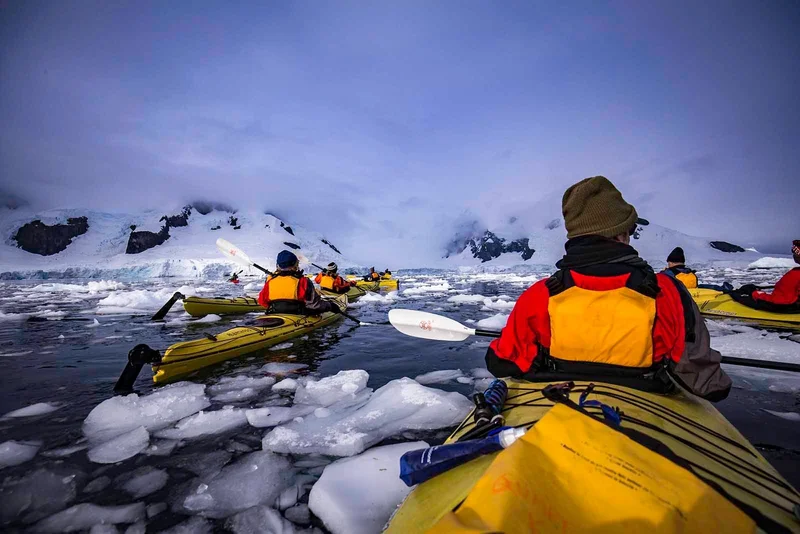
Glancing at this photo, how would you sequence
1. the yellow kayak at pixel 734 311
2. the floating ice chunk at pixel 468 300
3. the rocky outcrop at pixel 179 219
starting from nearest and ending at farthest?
the yellow kayak at pixel 734 311, the floating ice chunk at pixel 468 300, the rocky outcrop at pixel 179 219

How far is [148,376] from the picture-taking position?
446cm

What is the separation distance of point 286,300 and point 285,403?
3.85 meters

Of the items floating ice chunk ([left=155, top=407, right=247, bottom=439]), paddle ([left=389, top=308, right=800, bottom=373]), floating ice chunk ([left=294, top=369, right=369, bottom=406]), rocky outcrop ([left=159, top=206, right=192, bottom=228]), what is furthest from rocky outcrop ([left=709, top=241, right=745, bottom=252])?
rocky outcrop ([left=159, top=206, right=192, bottom=228])

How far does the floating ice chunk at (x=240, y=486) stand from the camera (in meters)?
1.91

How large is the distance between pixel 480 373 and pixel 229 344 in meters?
3.76

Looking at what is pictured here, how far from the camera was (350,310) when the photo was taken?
1191 centimetres

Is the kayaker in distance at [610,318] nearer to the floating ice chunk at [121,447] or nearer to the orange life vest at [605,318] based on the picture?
the orange life vest at [605,318]

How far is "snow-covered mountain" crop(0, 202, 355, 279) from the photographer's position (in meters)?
66.9

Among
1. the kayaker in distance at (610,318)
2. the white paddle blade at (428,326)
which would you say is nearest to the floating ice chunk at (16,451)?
the white paddle blade at (428,326)

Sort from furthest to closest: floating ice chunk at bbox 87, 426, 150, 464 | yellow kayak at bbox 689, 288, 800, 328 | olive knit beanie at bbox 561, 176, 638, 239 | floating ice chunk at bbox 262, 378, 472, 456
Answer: yellow kayak at bbox 689, 288, 800, 328, floating ice chunk at bbox 262, 378, 472, 456, floating ice chunk at bbox 87, 426, 150, 464, olive knit beanie at bbox 561, 176, 638, 239

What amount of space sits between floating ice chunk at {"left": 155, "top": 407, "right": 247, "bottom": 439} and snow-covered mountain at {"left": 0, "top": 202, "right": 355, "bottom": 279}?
55.6 m

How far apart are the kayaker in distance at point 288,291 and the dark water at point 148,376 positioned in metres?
0.70

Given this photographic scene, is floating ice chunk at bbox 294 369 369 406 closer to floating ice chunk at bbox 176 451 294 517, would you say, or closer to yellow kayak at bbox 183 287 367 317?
floating ice chunk at bbox 176 451 294 517

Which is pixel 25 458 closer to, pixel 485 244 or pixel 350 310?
pixel 350 310
